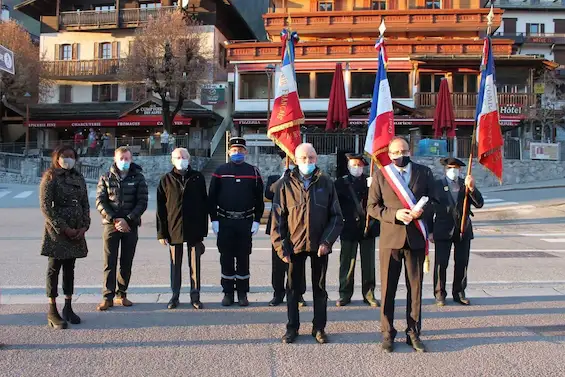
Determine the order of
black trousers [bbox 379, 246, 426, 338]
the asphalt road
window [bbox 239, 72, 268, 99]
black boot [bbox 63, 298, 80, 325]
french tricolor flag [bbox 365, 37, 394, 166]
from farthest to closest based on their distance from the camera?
window [bbox 239, 72, 268, 99] < french tricolor flag [bbox 365, 37, 394, 166] < black boot [bbox 63, 298, 80, 325] < black trousers [bbox 379, 246, 426, 338] < the asphalt road

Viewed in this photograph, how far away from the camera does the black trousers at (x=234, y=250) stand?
20.5 ft

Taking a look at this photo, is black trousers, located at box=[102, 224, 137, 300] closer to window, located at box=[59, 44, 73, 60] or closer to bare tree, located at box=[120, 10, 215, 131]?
bare tree, located at box=[120, 10, 215, 131]

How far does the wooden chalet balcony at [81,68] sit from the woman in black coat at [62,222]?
111 feet

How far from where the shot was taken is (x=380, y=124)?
8.21m

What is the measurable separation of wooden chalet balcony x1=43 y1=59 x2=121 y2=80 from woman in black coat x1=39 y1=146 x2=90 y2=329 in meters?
33.8

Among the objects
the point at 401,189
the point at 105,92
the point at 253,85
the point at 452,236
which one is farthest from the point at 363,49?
the point at 401,189

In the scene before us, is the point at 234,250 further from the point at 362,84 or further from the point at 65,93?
the point at 65,93

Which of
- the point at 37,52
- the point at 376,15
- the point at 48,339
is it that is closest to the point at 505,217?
the point at 48,339

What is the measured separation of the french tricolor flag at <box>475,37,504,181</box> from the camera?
7699 mm

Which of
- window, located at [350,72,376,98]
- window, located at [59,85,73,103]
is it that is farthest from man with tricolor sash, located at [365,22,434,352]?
window, located at [59,85,73,103]

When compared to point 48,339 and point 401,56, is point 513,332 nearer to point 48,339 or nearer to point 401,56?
point 48,339

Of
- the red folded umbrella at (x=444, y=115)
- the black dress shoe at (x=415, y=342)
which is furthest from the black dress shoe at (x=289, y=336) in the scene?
the red folded umbrella at (x=444, y=115)

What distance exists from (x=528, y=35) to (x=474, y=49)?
23.4m

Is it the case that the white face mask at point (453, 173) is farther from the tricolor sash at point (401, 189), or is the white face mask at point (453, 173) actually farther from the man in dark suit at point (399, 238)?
the tricolor sash at point (401, 189)
